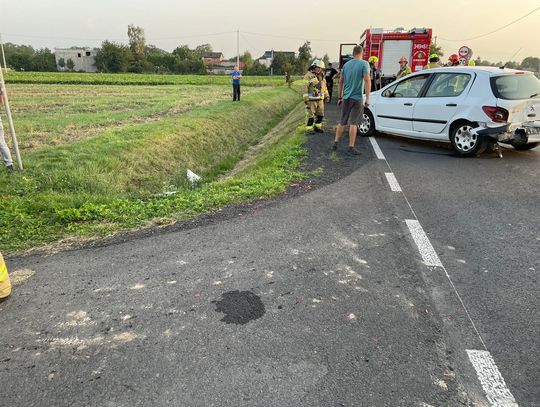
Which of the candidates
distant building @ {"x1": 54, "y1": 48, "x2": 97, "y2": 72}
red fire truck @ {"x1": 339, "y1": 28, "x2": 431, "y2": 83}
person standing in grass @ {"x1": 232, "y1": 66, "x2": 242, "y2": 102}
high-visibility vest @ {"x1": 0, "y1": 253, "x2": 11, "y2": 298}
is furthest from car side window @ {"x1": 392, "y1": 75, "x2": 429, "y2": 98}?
distant building @ {"x1": 54, "y1": 48, "x2": 97, "y2": 72}

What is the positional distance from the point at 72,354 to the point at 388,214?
3.97 metres

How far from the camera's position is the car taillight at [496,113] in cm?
759

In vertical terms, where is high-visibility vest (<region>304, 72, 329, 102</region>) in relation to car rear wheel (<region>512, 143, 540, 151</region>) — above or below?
above

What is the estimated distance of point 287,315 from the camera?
3.17 meters

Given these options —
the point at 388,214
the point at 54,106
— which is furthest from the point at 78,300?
the point at 54,106

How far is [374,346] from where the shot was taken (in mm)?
2822

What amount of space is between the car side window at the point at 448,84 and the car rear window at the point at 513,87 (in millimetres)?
559

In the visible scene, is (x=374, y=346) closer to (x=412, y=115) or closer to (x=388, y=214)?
(x=388, y=214)

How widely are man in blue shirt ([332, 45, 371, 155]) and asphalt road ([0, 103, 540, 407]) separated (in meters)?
3.52

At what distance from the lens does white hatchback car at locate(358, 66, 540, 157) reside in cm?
770

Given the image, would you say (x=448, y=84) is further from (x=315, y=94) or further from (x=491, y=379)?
(x=491, y=379)

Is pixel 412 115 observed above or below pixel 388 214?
above

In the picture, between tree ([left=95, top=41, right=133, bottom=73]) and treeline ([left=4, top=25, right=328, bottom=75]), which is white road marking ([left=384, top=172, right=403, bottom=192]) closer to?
treeline ([left=4, top=25, right=328, bottom=75])

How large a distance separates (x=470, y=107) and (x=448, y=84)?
2.90 feet
